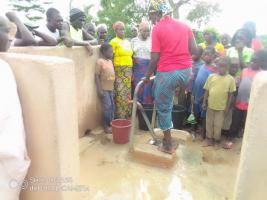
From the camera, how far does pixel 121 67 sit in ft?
16.2

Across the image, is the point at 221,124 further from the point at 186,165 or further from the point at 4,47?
the point at 4,47

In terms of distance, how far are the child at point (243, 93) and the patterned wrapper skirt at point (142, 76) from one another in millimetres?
1575

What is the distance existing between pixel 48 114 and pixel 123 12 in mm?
12556

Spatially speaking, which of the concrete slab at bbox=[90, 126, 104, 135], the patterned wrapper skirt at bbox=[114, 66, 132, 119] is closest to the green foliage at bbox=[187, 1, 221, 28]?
the patterned wrapper skirt at bbox=[114, 66, 132, 119]

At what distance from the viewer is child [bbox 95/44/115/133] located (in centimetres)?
466

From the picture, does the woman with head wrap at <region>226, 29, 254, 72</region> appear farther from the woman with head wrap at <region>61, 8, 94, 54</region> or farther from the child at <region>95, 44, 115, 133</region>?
the woman with head wrap at <region>61, 8, 94, 54</region>

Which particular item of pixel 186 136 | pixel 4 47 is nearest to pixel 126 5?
pixel 186 136

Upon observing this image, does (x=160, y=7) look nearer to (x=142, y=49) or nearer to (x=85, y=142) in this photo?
(x=142, y=49)

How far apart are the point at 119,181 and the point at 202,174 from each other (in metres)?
1.06

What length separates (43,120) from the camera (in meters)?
1.70

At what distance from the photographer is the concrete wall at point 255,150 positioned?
1.41m

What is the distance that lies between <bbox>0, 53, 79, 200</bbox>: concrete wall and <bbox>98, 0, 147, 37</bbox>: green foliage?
11.9 meters

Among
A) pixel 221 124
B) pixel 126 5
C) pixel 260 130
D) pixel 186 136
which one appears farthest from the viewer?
pixel 126 5

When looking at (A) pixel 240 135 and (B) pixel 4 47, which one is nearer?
(B) pixel 4 47
